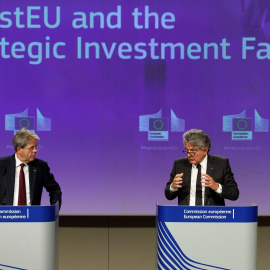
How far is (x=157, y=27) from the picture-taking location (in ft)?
18.9

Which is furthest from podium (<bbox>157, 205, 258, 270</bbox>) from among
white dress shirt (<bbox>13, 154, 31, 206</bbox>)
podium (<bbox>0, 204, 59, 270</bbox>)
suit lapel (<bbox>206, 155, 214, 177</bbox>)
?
white dress shirt (<bbox>13, 154, 31, 206</bbox>)

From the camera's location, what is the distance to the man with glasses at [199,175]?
433cm

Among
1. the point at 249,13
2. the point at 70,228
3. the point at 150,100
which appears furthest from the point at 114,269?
the point at 249,13

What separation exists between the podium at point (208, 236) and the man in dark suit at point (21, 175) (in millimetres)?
910

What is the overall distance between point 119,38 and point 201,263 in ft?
8.56

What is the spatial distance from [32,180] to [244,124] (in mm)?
2331

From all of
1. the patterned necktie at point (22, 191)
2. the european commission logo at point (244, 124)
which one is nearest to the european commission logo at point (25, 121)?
the patterned necktie at point (22, 191)

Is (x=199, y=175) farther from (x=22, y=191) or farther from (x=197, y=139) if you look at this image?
(x=22, y=191)

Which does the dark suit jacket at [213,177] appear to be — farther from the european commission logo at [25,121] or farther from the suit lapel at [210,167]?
the european commission logo at [25,121]

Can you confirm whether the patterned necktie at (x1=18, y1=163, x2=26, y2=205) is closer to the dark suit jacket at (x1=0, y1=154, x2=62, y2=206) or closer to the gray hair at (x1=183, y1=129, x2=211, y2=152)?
the dark suit jacket at (x1=0, y1=154, x2=62, y2=206)

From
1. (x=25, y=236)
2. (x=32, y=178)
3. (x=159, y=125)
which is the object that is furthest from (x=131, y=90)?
(x=25, y=236)

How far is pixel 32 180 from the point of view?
435 cm

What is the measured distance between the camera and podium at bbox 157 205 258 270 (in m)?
3.92

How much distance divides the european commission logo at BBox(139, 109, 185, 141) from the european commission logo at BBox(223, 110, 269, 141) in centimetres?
44
